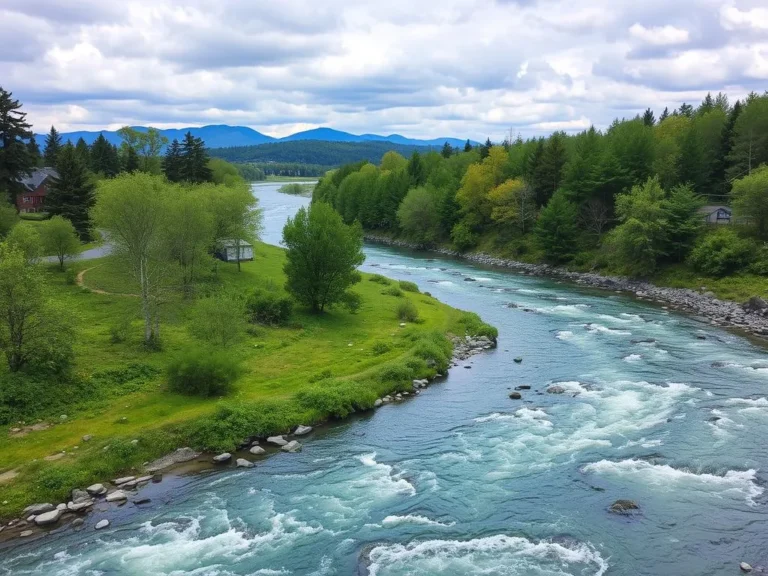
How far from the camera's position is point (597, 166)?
77.8 metres

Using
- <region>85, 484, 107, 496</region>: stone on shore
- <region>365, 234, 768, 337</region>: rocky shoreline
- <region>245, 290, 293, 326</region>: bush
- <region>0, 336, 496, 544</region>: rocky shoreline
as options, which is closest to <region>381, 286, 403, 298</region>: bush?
<region>245, 290, 293, 326</region>: bush

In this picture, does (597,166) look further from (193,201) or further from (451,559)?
(451,559)

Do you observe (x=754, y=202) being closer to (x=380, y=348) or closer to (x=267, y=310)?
(x=380, y=348)

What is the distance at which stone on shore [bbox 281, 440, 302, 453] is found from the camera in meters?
27.7

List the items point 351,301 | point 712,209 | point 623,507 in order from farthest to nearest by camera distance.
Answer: point 712,209 < point 351,301 < point 623,507

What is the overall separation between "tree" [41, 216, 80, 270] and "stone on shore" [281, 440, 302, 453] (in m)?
33.7

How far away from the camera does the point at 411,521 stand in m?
21.6

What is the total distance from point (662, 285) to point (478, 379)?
35811 mm

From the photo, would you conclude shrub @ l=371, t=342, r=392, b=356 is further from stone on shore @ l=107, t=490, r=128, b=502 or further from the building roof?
the building roof

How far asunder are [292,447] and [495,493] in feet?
32.4

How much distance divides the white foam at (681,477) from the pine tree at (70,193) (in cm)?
5869

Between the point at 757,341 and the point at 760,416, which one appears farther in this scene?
the point at 757,341

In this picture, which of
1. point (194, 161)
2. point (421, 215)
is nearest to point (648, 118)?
point (421, 215)

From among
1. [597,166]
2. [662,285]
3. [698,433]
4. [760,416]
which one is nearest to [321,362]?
[698,433]
